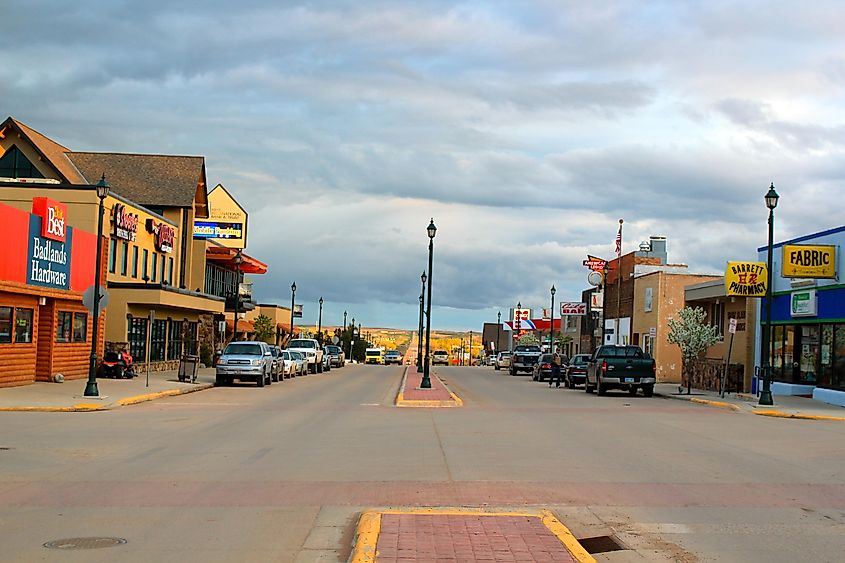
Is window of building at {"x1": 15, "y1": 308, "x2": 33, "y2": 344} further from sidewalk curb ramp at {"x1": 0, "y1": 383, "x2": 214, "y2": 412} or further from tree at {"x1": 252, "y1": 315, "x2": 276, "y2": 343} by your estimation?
tree at {"x1": 252, "y1": 315, "x2": 276, "y2": 343}

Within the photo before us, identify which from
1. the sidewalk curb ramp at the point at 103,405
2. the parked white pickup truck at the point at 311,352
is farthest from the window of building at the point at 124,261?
the parked white pickup truck at the point at 311,352

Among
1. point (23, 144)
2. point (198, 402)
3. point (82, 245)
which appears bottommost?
point (198, 402)

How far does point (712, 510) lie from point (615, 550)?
262 centimetres

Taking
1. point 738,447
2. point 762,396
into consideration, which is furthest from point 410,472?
point 762,396

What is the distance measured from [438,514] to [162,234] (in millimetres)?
39916

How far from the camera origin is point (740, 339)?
44188 mm

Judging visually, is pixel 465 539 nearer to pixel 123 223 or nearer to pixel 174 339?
pixel 123 223

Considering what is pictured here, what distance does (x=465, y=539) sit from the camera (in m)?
8.80

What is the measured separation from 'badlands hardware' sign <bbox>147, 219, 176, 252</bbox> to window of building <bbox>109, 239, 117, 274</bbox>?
466cm

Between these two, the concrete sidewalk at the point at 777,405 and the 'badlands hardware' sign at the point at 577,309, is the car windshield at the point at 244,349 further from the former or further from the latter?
the 'badlands hardware' sign at the point at 577,309

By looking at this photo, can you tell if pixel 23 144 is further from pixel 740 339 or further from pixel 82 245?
pixel 740 339

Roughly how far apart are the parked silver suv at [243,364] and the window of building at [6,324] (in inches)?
399

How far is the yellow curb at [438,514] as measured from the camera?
8141mm

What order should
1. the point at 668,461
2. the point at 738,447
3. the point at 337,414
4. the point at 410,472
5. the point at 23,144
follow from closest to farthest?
the point at 410,472 → the point at 668,461 → the point at 738,447 → the point at 337,414 → the point at 23,144
